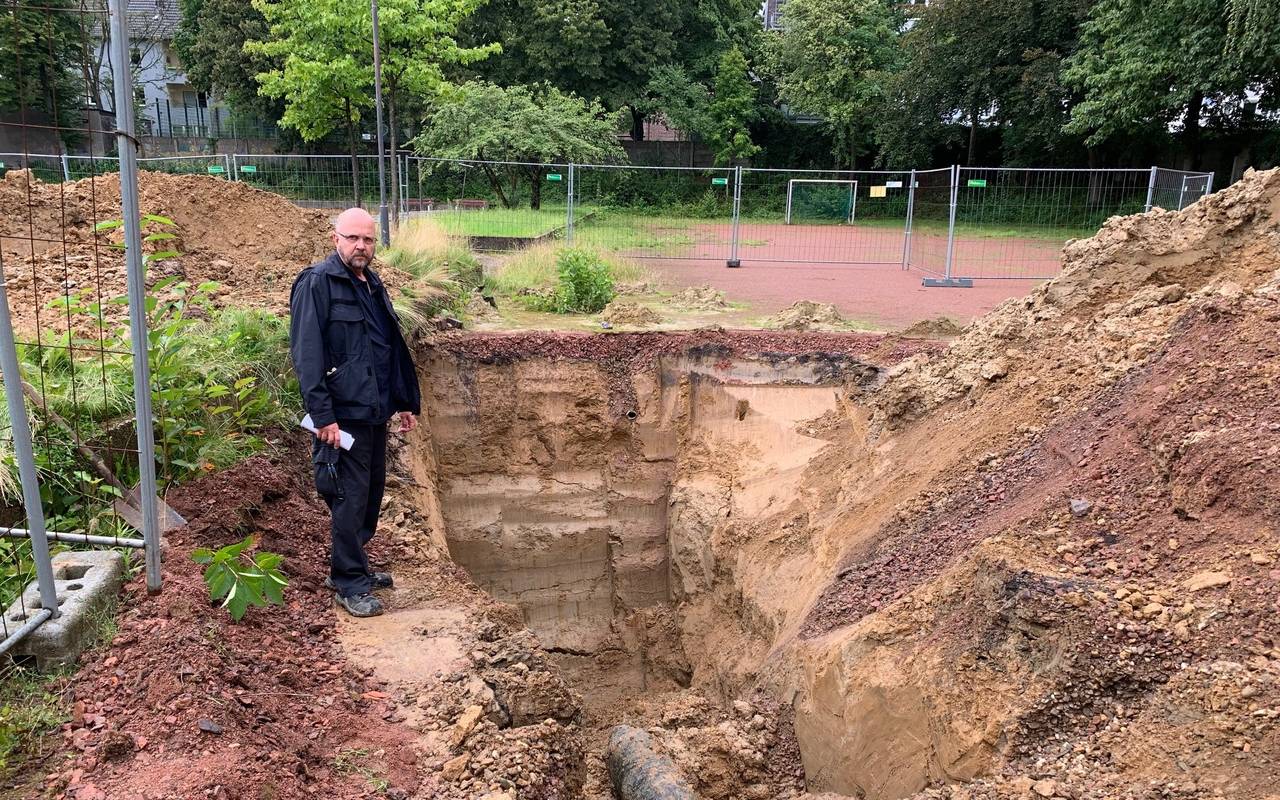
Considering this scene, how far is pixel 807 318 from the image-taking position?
34.9ft

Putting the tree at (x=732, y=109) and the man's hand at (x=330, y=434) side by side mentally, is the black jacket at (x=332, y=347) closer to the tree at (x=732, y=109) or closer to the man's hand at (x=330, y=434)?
the man's hand at (x=330, y=434)

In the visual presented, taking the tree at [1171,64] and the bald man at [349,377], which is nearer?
the bald man at [349,377]

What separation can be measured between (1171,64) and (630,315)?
17.0 meters

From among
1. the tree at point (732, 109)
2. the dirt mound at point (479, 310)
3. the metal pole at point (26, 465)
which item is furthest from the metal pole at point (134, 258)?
the tree at point (732, 109)

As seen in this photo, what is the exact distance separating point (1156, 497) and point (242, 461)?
5310 mm

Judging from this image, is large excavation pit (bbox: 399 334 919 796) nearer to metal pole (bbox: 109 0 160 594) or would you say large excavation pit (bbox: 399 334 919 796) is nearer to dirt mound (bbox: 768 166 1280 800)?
dirt mound (bbox: 768 166 1280 800)

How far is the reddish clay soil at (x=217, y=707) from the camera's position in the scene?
3137 mm

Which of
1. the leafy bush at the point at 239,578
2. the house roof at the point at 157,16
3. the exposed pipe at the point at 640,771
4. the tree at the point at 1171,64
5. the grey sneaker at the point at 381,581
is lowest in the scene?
the exposed pipe at the point at 640,771

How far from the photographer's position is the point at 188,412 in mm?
5527

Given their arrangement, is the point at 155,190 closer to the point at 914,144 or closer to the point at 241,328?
the point at 241,328

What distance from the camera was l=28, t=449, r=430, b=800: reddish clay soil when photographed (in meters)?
3.14

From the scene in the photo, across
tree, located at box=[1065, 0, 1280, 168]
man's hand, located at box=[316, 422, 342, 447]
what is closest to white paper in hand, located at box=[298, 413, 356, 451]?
man's hand, located at box=[316, 422, 342, 447]

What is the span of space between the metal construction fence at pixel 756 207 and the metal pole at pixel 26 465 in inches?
501

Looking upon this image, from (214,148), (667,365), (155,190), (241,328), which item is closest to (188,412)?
(241,328)
